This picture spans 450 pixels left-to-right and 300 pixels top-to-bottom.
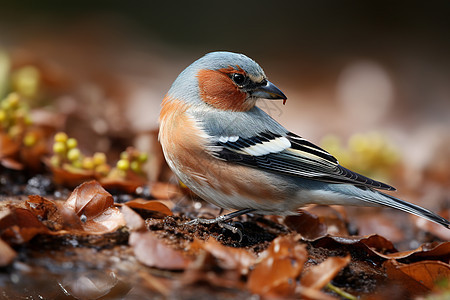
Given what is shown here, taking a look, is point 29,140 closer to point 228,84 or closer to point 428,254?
point 228,84

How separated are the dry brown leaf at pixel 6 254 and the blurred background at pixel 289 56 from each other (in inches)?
137

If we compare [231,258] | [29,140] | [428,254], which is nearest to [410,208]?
[428,254]

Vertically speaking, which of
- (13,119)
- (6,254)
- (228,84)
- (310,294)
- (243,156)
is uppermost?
(228,84)

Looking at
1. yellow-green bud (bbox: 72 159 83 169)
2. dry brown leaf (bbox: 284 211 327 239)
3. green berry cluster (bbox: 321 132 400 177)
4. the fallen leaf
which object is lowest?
yellow-green bud (bbox: 72 159 83 169)

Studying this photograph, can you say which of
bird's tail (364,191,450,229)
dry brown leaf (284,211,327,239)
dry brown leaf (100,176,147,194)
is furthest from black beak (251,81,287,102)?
dry brown leaf (100,176,147,194)

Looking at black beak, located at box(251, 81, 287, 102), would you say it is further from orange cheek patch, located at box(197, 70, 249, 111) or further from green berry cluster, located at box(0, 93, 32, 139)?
green berry cluster, located at box(0, 93, 32, 139)

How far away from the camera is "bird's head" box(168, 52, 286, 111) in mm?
3713

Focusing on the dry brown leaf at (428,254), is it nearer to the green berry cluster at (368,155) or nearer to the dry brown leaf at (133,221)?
the dry brown leaf at (133,221)

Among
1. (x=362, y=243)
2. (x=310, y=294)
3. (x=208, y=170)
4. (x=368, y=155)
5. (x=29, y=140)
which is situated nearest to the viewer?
(x=310, y=294)

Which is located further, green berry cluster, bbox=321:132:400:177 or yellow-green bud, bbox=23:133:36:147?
green berry cluster, bbox=321:132:400:177

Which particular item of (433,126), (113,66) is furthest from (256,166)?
(113,66)

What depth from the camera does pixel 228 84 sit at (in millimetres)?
3727

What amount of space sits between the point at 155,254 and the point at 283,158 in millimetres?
1437

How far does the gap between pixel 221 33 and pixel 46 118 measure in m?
5.84
